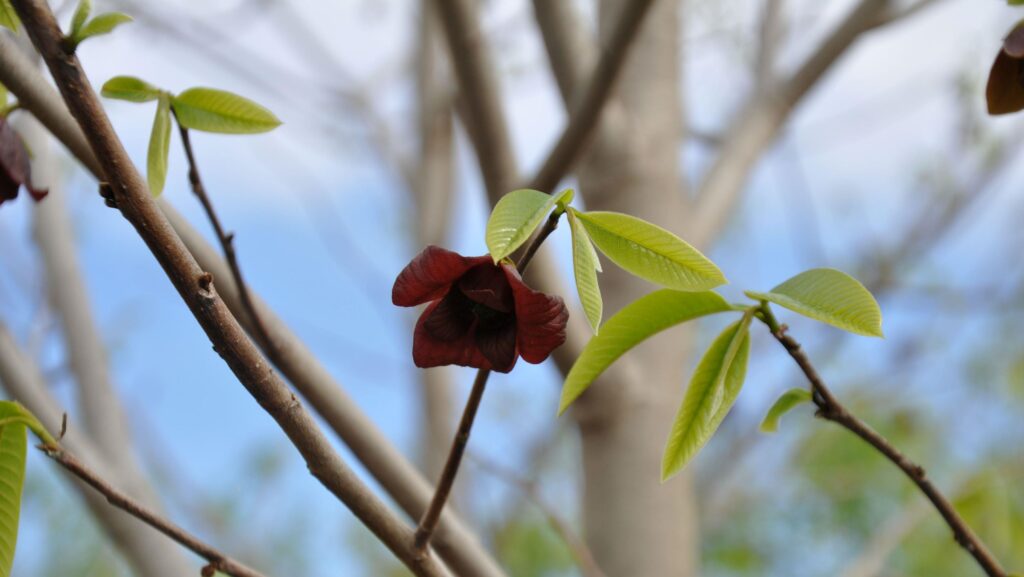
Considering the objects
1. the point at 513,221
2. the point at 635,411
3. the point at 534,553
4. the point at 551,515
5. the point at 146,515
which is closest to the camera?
the point at 513,221

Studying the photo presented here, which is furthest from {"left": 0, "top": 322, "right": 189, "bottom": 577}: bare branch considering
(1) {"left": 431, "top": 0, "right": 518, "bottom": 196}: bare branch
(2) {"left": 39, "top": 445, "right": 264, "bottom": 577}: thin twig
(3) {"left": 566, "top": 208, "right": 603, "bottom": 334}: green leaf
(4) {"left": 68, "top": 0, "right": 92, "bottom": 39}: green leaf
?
(3) {"left": 566, "top": 208, "right": 603, "bottom": 334}: green leaf

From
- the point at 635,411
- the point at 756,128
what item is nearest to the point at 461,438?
the point at 635,411

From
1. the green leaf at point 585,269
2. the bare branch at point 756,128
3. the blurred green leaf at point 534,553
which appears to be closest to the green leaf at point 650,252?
the green leaf at point 585,269

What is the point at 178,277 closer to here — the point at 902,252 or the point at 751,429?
the point at 751,429

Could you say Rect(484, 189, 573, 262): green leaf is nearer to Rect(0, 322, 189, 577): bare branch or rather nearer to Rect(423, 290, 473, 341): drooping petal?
Rect(423, 290, 473, 341): drooping petal

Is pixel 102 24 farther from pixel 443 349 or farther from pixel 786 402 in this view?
pixel 786 402

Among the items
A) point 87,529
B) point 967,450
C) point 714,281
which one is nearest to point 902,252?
point 967,450

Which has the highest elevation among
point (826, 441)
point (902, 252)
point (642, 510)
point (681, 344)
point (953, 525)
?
point (902, 252)
